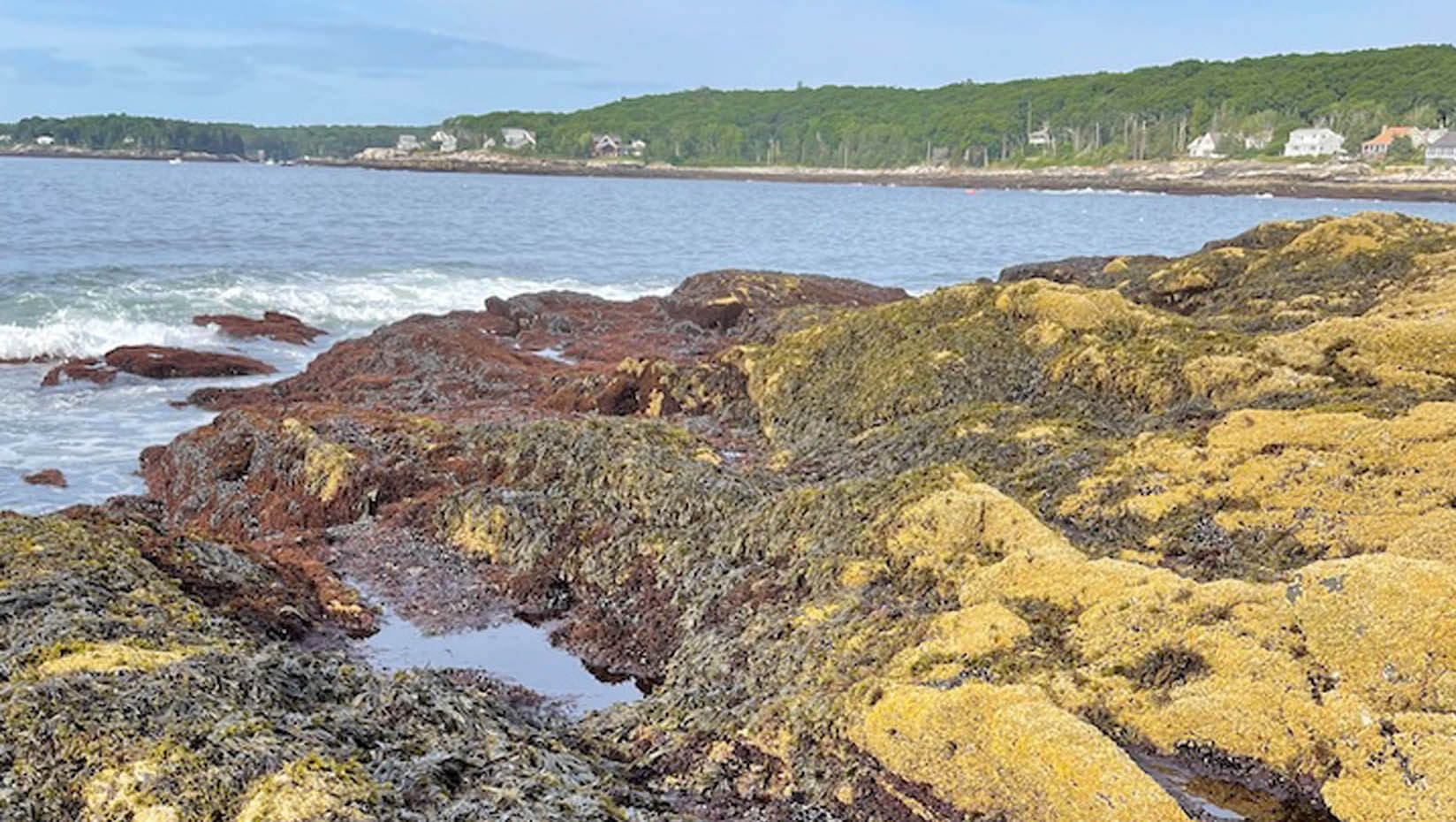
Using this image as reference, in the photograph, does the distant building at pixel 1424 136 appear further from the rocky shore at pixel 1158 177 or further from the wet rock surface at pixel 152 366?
the wet rock surface at pixel 152 366

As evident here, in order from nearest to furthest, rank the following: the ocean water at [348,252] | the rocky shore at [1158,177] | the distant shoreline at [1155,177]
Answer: the ocean water at [348,252], the distant shoreline at [1155,177], the rocky shore at [1158,177]

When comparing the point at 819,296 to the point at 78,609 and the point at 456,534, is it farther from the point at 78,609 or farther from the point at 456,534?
the point at 78,609

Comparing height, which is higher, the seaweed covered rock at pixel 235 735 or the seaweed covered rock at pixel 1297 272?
the seaweed covered rock at pixel 1297 272

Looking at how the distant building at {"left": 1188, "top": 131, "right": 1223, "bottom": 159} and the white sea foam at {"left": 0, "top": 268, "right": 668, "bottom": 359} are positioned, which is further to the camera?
the distant building at {"left": 1188, "top": 131, "right": 1223, "bottom": 159}

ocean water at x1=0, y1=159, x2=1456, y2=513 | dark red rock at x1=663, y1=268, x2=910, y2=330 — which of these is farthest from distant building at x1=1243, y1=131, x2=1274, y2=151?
dark red rock at x1=663, y1=268, x2=910, y2=330

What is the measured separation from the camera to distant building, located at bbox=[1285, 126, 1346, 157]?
14225 centimetres

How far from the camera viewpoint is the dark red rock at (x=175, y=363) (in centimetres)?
2419

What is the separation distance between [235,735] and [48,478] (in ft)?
46.6

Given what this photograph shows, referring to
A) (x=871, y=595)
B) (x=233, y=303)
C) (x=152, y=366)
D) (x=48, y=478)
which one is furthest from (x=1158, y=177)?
(x=871, y=595)

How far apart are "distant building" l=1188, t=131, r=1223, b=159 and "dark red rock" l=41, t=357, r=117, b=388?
161085 mm

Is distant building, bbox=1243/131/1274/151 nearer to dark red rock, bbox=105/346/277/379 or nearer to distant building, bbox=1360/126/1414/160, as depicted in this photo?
distant building, bbox=1360/126/1414/160

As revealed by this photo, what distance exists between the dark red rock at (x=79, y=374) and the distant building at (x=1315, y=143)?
510 feet

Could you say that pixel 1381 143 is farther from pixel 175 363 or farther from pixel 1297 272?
pixel 175 363

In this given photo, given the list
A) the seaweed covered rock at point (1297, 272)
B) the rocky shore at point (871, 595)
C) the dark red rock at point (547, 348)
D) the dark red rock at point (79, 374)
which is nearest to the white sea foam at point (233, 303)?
the dark red rock at point (79, 374)
